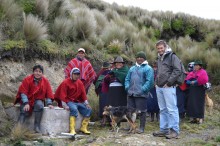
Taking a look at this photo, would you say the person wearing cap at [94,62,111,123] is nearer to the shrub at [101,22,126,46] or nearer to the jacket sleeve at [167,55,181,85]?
the jacket sleeve at [167,55,181,85]

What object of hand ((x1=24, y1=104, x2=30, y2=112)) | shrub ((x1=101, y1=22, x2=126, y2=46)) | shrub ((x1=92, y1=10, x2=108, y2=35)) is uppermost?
shrub ((x1=92, y1=10, x2=108, y2=35))

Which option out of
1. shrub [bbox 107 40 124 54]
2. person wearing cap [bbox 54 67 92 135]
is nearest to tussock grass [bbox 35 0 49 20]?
shrub [bbox 107 40 124 54]

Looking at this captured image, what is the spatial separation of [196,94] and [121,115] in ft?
10.8

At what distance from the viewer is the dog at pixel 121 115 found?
8.16 m

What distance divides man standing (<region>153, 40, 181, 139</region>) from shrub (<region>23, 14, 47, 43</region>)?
440 centimetres

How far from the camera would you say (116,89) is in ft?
29.9

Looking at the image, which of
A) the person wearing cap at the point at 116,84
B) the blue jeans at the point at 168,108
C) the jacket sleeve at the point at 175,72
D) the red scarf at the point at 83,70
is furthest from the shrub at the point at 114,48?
the jacket sleeve at the point at 175,72

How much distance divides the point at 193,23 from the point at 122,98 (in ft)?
46.9

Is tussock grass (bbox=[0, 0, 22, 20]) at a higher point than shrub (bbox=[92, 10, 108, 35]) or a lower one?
lower

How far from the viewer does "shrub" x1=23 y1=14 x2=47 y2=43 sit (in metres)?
10.8

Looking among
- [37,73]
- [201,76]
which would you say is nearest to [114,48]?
[201,76]

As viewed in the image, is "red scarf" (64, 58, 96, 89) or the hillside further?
the hillside

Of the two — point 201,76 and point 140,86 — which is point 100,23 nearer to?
point 201,76

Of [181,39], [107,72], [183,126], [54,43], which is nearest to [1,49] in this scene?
[54,43]
